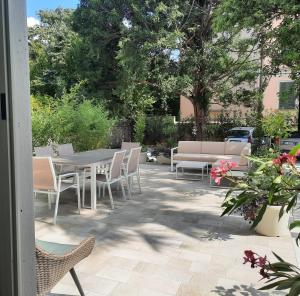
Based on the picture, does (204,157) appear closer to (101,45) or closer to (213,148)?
(213,148)

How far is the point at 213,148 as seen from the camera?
867cm

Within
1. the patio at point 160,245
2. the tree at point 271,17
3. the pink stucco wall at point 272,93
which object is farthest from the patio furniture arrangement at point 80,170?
the pink stucco wall at point 272,93

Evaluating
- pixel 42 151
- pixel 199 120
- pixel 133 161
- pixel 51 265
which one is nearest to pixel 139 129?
pixel 199 120

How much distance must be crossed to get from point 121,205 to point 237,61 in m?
6.95

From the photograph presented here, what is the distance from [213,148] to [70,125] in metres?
3.82

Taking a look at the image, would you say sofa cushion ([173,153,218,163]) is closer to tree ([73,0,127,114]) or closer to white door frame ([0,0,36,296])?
tree ([73,0,127,114])

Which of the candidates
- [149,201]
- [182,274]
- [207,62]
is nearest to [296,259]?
[182,274]

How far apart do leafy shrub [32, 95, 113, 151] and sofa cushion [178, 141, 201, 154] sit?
2.22m

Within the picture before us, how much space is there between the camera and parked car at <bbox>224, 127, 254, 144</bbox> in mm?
10016

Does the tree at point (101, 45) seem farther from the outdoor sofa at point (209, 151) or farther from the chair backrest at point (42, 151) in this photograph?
the chair backrest at point (42, 151)

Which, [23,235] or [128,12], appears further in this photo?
[128,12]

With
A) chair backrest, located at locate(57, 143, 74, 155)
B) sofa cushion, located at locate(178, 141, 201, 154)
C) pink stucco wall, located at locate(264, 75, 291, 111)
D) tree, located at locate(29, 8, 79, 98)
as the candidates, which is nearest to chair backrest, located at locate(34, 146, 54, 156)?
chair backrest, located at locate(57, 143, 74, 155)

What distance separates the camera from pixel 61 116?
324 inches

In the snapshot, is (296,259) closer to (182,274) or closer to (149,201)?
(182,274)
